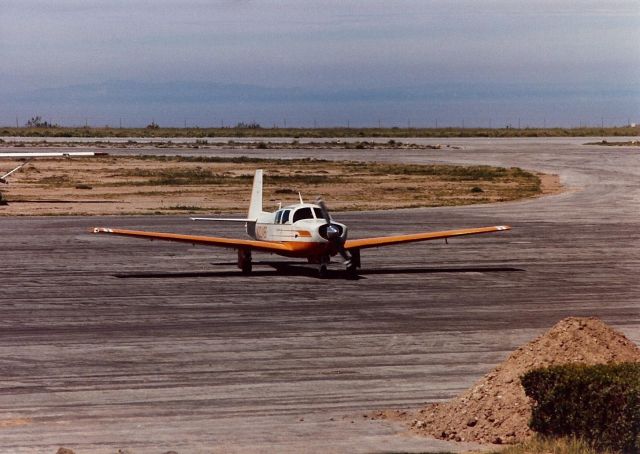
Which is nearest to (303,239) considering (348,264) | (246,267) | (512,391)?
(348,264)

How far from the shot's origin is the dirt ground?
6081 cm

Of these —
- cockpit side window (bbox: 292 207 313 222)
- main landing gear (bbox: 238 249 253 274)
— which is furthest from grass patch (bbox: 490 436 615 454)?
main landing gear (bbox: 238 249 253 274)

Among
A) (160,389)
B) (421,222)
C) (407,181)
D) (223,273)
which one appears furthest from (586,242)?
(407,181)

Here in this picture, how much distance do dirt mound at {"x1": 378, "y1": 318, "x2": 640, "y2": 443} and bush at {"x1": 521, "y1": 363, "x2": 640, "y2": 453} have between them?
99 centimetres

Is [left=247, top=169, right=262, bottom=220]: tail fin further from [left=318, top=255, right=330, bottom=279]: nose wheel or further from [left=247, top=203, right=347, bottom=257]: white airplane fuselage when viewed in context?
[left=318, top=255, right=330, bottom=279]: nose wheel

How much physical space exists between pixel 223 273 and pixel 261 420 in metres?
17.7

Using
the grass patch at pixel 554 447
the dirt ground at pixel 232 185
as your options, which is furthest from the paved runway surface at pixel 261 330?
the dirt ground at pixel 232 185

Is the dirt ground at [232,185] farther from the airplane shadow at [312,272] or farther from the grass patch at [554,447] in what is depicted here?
the grass patch at [554,447]

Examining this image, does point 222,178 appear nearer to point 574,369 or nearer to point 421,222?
point 421,222

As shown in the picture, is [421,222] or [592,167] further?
[592,167]

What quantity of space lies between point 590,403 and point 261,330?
11329mm

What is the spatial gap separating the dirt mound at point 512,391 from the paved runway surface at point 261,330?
0.58 m

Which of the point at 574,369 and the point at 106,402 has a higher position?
the point at 574,369

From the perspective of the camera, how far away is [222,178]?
80500 mm
